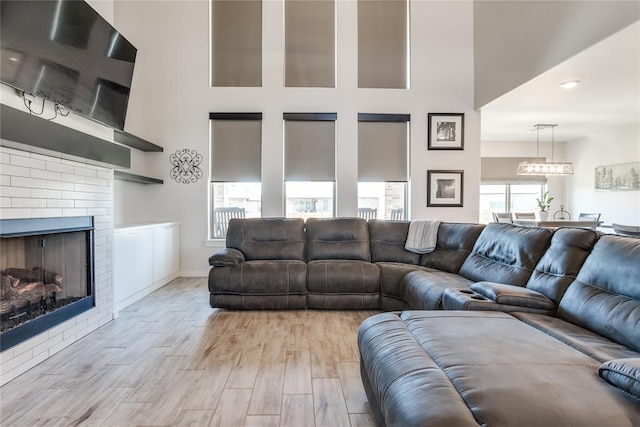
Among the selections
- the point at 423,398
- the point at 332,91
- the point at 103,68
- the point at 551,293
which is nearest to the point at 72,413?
the point at 423,398

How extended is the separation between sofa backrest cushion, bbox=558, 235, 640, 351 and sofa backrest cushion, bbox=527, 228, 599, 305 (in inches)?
2.5

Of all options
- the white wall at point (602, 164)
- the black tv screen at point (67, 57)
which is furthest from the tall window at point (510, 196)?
the black tv screen at point (67, 57)

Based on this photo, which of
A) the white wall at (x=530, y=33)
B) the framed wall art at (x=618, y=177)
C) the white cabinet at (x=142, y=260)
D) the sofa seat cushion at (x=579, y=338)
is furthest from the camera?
the framed wall art at (x=618, y=177)

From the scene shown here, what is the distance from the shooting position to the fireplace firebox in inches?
78.7

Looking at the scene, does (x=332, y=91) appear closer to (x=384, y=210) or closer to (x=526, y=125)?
(x=384, y=210)

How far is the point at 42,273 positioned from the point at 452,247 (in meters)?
3.51

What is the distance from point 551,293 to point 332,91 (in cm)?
383

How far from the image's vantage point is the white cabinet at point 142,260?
320cm

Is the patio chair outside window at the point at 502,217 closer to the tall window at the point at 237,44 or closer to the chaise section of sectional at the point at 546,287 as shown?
the chaise section of sectional at the point at 546,287

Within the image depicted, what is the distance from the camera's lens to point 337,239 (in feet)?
12.6

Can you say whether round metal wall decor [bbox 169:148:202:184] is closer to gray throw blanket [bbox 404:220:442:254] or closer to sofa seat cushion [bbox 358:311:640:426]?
gray throw blanket [bbox 404:220:442:254]

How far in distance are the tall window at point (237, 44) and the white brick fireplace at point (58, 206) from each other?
250cm

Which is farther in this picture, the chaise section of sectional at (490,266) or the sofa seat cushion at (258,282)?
the sofa seat cushion at (258,282)

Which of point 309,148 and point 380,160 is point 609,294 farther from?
point 309,148
